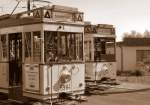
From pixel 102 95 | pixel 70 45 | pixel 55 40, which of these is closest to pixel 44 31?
pixel 55 40

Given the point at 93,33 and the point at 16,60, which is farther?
the point at 93,33

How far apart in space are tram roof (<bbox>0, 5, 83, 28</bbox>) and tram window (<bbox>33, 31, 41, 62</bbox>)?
44 centimetres

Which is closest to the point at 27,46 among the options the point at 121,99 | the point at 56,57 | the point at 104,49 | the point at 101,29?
the point at 56,57

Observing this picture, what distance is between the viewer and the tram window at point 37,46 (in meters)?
13.3

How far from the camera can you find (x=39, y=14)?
44.2ft

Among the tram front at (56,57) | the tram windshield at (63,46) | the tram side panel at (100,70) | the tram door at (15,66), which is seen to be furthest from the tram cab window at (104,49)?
the tram door at (15,66)

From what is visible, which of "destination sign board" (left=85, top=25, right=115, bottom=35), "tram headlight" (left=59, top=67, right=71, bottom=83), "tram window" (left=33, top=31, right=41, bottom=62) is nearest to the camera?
"tram window" (left=33, top=31, right=41, bottom=62)

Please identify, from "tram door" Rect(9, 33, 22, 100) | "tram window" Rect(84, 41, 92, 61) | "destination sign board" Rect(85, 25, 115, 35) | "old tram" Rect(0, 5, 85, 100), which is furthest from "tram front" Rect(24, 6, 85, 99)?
"destination sign board" Rect(85, 25, 115, 35)

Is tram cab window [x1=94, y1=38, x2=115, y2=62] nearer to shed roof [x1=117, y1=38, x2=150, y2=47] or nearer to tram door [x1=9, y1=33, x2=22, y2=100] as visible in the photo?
tram door [x1=9, y1=33, x2=22, y2=100]

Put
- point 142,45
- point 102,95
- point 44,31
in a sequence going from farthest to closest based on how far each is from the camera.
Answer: point 142,45 < point 102,95 < point 44,31

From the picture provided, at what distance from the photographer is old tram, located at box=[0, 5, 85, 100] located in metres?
13.2

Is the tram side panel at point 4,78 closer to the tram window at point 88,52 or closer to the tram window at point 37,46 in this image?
the tram window at point 37,46

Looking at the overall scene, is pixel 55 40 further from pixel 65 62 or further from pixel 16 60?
pixel 16 60

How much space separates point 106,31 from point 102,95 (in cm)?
390
